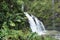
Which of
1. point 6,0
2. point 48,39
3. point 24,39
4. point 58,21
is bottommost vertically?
point 58,21

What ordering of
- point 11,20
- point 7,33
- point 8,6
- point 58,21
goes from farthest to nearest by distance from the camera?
point 58,21 → point 8,6 → point 11,20 → point 7,33

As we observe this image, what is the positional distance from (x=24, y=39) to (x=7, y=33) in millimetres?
1016

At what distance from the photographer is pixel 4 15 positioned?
48.4 ft

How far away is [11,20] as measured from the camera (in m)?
14.7

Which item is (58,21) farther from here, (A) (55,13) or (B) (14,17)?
(B) (14,17)

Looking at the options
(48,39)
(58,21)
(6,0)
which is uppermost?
(6,0)

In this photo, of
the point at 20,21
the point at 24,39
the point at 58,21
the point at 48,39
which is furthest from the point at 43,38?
the point at 58,21

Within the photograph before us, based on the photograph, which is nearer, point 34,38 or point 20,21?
point 34,38

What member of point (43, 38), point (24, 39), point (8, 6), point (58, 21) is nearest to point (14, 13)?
point (8, 6)

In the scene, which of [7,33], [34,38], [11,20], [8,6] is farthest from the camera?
[8,6]

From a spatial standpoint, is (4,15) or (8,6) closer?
(4,15)

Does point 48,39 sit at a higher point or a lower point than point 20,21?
lower

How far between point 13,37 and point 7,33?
39 centimetres

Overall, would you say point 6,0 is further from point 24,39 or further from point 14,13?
point 24,39
